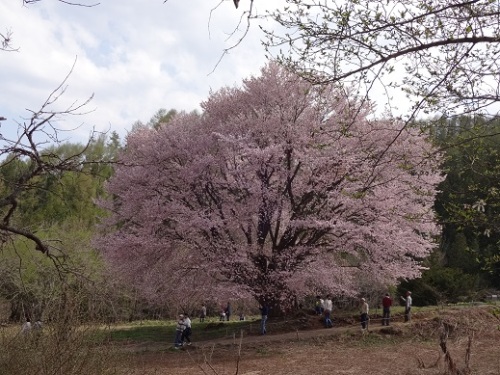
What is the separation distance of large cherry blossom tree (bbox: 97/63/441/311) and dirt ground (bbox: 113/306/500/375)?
1.83 meters

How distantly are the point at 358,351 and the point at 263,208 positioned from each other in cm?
545

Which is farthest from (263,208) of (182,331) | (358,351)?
(358,351)

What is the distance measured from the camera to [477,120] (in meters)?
6.51

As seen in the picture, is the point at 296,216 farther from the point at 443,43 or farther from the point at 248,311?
the point at 248,311

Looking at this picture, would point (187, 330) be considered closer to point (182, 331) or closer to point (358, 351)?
point (182, 331)

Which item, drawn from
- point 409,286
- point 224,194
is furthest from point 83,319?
point 409,286

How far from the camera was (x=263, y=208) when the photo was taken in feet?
59.3

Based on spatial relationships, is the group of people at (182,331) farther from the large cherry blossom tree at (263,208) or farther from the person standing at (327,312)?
the person standing at (327,312)

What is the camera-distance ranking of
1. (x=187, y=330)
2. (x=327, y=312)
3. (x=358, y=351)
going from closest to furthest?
(x=358, y=351), (x=187, y=330), (x=327, y=312)

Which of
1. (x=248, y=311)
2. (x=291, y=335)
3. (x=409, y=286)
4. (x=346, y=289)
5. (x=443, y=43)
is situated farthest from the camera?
(x=248, y=311)

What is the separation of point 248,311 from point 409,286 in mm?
10981

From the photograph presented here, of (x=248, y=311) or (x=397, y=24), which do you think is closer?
(x=397, y=24)

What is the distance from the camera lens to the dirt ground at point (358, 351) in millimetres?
12210

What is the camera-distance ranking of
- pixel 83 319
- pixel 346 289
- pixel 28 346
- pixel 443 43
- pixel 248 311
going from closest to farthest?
pixel 443 43, pixel 28 346, pixel 83 319, pixel 346 289, pixel 248 311
